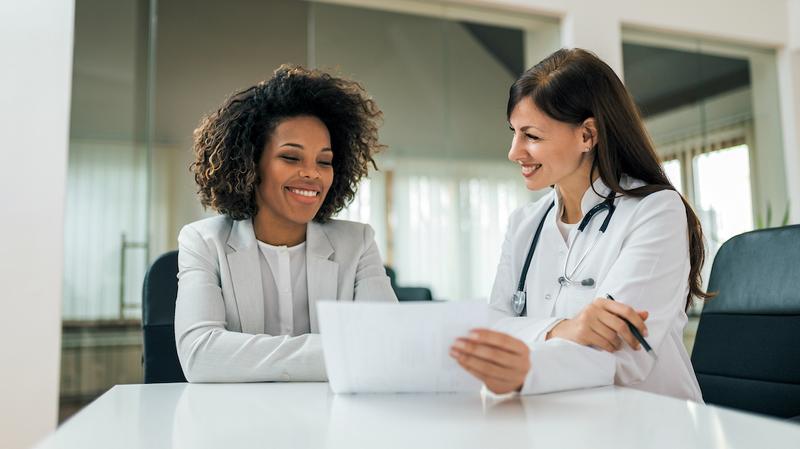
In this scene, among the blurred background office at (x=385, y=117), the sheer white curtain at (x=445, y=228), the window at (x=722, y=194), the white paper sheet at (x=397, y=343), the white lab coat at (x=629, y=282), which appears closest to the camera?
the white paper sheet at (x=397, y=343)

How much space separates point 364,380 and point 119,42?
12.0ft

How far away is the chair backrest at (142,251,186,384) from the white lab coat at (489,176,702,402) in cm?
85

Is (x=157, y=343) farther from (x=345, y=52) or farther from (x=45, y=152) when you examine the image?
(x=345, y=52)

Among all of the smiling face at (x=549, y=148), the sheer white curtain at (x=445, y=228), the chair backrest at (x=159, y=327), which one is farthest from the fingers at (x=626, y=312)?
the sheer white curtain at (x=445, y=228)

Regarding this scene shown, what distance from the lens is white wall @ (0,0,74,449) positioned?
3.53 meters

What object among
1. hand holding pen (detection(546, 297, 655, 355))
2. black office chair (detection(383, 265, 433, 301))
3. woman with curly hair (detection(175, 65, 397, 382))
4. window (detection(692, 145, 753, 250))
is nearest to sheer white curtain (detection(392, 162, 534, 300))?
black office chair (detection(383, 265, 433, 301))

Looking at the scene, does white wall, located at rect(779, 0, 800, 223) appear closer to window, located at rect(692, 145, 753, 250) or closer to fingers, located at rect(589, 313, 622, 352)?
window, located at rect(692, 145, 753, 250)

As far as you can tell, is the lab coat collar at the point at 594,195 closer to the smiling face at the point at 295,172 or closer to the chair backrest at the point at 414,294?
the smiling face at the point at 295,172

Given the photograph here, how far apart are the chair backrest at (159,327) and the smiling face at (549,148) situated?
977 millimetres

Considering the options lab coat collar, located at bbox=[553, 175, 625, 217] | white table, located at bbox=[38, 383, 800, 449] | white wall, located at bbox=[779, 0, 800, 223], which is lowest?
white table, located at bbox=[38, 383, 800, 449]

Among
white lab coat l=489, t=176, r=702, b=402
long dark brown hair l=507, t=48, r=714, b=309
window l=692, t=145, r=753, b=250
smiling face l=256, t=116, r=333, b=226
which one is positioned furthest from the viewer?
window l=692, t=145, r=753, b=250

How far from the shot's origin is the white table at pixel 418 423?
2.39ft

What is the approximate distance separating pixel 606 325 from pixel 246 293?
854 millimetres

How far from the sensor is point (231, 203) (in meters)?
1.88
